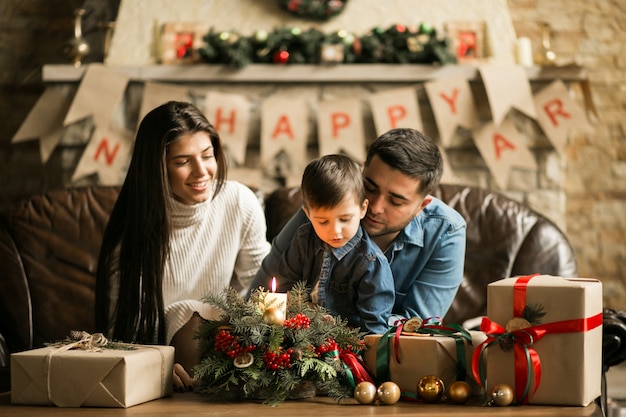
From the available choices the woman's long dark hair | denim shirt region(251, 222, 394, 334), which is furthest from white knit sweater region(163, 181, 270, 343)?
denim shirt region(251, 222, 394, 334)

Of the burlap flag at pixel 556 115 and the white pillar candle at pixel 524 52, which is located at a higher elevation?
the white pillar candle at pixel 524 52

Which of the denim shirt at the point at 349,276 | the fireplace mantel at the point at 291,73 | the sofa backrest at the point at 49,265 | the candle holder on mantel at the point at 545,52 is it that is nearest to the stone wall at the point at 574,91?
the candle holder on mantel at the point at 545,52

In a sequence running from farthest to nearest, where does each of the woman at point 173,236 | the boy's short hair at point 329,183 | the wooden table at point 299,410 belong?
the woman at point 173,236, the boy's short hair at point 329,183, the wooden table at point 299,410

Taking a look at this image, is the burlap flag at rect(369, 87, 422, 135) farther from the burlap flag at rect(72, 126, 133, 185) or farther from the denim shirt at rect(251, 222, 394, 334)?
the denim shirt at rect(251, 222, 394, 334)

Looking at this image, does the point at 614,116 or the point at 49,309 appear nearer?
the point at 49,309

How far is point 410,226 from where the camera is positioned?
2.14 meters

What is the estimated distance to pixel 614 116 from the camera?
4965 mm

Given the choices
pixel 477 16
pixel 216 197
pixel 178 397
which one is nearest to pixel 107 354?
pixel 178 397

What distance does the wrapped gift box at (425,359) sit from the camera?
1693 millimetres

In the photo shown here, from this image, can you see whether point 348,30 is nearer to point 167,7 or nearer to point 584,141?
point 167,7

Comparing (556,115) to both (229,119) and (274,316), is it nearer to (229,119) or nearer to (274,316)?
(229,119)

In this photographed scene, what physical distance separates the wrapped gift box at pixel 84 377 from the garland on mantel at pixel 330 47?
2892 mm

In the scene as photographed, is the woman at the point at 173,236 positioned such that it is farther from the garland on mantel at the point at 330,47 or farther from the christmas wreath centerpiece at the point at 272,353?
the garland on mantel at the point at 330,47

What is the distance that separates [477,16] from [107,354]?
11.5 feet
